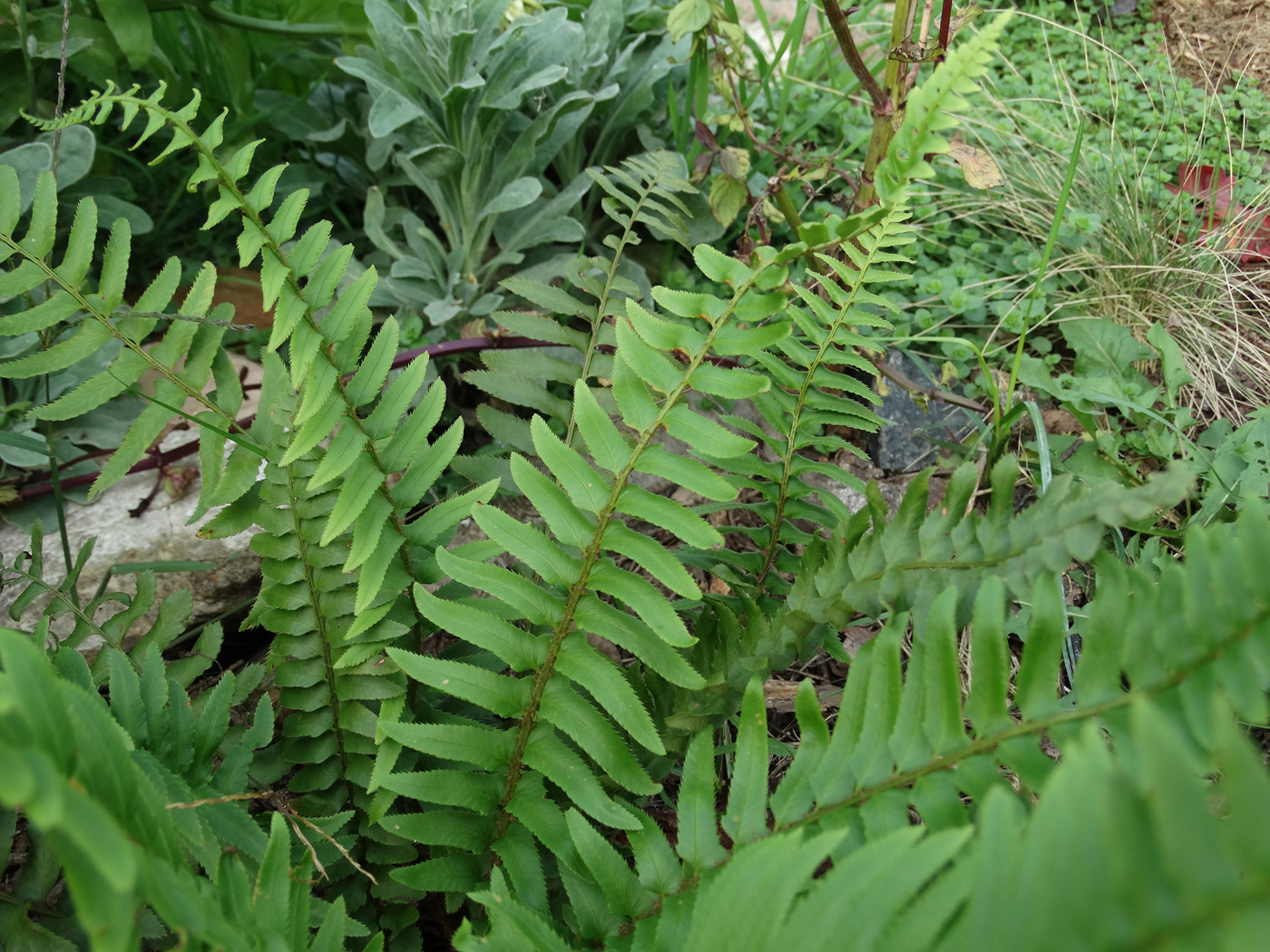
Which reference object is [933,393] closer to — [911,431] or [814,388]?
[911,431]

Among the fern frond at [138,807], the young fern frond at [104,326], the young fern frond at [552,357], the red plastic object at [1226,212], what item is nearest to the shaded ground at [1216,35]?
the red plastic object at [1226,212]

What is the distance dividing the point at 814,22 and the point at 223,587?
3.82 metres

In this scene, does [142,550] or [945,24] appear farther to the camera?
[142,550]

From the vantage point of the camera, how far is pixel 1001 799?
619 millimetres

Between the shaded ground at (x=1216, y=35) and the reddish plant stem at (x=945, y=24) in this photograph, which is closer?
the reddish plant stem at (x=945, y=24)

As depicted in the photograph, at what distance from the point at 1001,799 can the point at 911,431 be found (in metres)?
1.71

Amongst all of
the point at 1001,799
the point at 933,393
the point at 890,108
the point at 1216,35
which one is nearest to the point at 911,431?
the point at 933,393

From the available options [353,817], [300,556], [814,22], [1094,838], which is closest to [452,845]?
[353,817]

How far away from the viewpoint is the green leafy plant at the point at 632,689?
0.62 meters

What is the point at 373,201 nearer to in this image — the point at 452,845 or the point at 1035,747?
the point at 452,845

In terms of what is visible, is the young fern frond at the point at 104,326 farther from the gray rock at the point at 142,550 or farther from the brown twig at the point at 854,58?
the brown twig at the point at 854,58

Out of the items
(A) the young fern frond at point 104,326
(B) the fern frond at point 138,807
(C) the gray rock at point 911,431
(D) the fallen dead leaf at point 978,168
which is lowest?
(B) the fern frond at point 138,807

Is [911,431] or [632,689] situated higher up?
[911,431]

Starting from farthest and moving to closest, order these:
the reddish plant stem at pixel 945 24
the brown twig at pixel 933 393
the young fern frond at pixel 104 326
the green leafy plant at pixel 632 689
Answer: the brown twig at pixel 933 393
the reddish plant stem at pixel 945 24
the young fern frond at pixel 104 326
the green leafy plant at pixel 632 689
